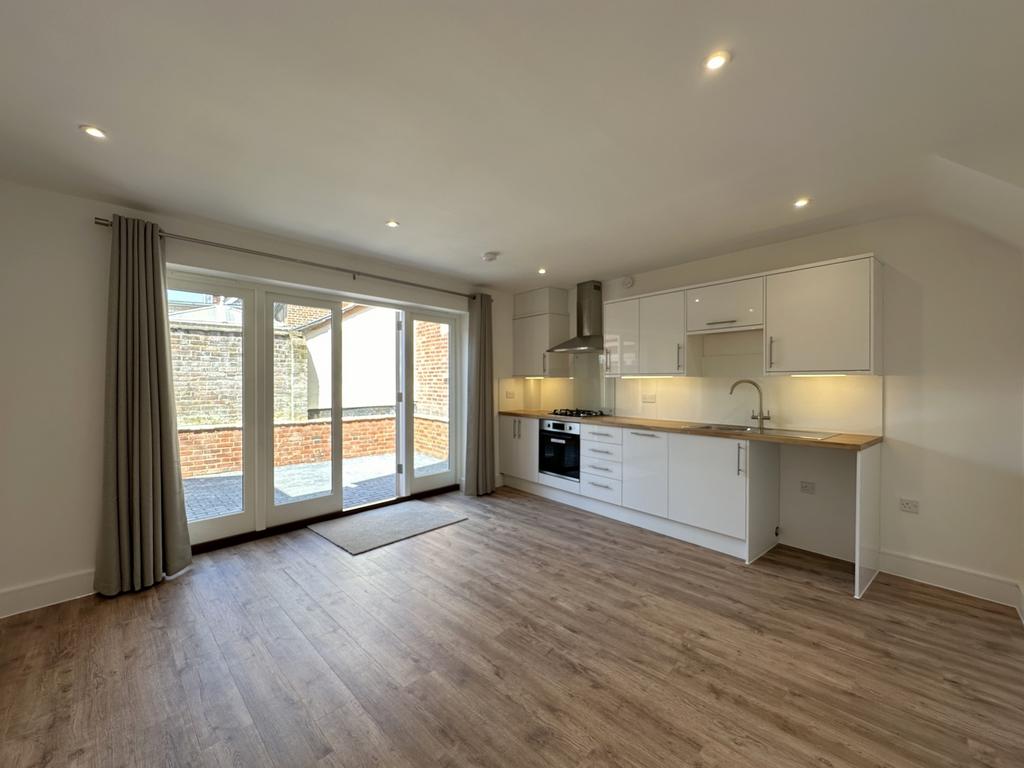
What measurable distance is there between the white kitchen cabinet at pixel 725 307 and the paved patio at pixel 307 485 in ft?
10.6

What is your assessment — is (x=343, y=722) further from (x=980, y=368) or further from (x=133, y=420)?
(x=980, y=368)

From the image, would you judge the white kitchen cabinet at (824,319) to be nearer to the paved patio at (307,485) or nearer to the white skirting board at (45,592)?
the paved patio at (307,485)

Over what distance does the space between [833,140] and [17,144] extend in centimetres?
393

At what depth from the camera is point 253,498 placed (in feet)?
11.3

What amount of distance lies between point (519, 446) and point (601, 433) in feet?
4.03

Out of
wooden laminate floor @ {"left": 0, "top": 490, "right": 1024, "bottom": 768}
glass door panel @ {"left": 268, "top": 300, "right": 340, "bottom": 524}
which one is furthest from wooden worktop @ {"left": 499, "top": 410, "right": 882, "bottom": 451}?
glass door panel @ {"left": 268, "top": 300, "right": 340, "bottom": 524}

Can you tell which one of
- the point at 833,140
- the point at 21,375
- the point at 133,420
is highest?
the point at 833,140

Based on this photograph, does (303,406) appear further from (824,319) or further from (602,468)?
(824,319)

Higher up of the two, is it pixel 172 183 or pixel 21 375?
pixel 172 183

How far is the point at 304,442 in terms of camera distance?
12.3ft

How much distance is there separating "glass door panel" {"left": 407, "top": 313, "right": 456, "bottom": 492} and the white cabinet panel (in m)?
2.62

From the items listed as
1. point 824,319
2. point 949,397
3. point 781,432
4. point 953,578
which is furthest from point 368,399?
point 953,578

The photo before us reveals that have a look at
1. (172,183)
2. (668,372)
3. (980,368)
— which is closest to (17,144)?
(172,183)

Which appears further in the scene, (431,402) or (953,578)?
(431,402)
